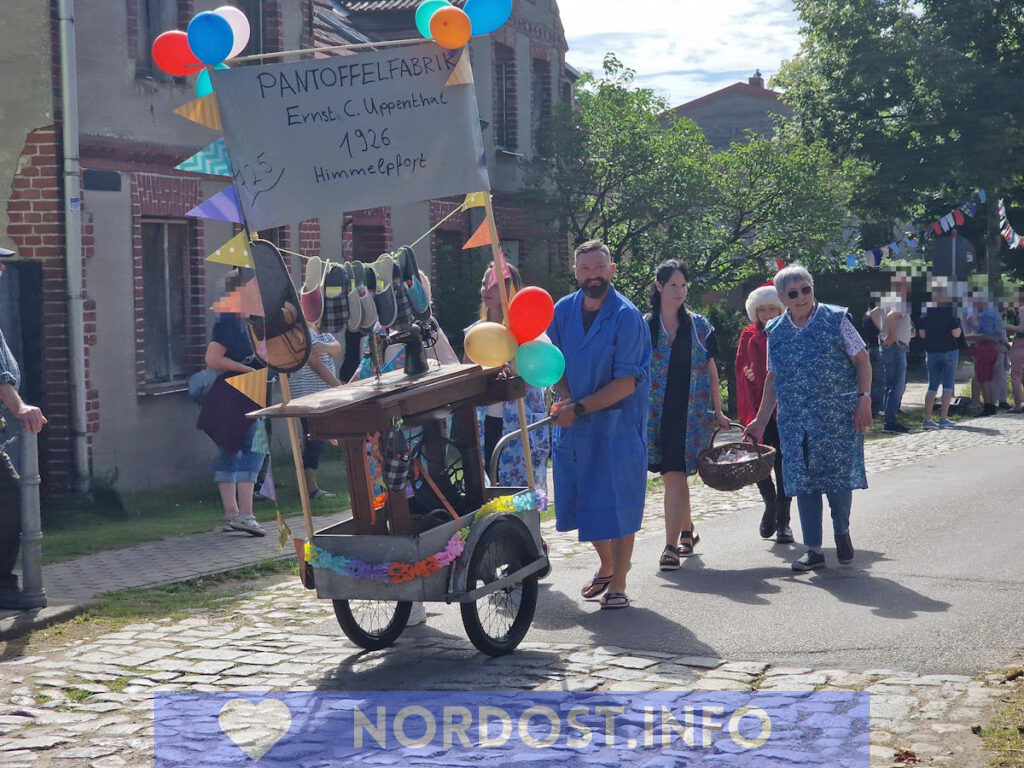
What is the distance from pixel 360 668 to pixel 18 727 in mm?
1523

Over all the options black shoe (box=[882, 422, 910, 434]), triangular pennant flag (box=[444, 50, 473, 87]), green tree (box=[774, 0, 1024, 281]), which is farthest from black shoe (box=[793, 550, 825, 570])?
green tree (box=[774, 0, 1024, 281])

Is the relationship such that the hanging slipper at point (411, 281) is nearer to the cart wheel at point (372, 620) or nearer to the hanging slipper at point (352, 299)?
the hanging slipper at point (352, 299)

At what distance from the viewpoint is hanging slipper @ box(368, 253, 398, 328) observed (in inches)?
248

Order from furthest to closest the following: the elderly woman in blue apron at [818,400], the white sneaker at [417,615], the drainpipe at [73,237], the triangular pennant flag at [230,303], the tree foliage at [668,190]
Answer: the tree foliage at [668,190], the drainpipe at [73,237], the triangular pennant flag at [230,303], the elderly woman in blue apron at [818,400], the white sneaker at [417,615]

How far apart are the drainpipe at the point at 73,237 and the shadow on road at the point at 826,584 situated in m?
6.04

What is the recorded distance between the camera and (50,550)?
32.2 feet

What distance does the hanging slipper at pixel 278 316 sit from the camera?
6.00m

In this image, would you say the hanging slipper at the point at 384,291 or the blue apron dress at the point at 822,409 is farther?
the blue apron dress at the point at 822,409

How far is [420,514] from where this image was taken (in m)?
6.68

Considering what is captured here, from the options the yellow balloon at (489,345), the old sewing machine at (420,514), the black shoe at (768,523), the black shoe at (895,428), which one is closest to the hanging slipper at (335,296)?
the old sewing machine at (420,514)

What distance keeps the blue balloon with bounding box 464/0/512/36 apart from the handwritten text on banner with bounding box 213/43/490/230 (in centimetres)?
20

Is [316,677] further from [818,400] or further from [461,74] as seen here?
[818,400]

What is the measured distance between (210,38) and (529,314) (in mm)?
1933

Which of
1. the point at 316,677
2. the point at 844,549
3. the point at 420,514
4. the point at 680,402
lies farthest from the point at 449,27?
the point at 844,549
